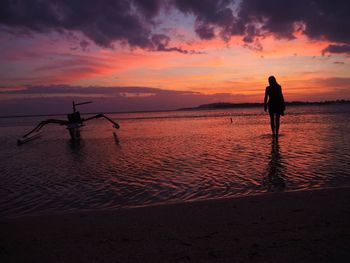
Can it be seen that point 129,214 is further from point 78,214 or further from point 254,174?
point 254,174

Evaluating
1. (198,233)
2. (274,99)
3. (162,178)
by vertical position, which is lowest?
(162,178)

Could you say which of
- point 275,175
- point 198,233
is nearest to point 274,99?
point 275,175

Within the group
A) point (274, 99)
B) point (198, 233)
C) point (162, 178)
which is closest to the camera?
point (198, 233)

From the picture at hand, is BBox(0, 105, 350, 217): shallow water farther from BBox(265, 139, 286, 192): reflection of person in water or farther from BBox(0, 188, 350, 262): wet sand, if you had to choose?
BBox(0, 188, 350, 262): wet sand

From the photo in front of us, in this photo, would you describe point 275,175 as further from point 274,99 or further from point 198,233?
point 274,99

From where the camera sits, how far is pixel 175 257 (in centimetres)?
263

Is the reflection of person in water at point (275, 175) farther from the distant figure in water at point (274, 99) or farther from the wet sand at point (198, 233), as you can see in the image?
the distant figure in water at point (274, 99)

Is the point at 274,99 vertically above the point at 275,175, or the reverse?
the point at 274,99

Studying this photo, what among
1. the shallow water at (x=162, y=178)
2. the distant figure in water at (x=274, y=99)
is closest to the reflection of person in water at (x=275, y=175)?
the shallow water at (x=162, y=178)

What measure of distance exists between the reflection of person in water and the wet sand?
42.2 inches

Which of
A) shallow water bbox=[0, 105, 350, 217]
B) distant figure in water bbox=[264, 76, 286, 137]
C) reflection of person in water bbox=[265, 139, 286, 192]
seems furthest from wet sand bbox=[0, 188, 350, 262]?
distant figure in water bbox=[264, 76, 286, 137]

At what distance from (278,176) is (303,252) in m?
3.89

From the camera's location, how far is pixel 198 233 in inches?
125

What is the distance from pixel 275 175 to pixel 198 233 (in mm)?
3748
